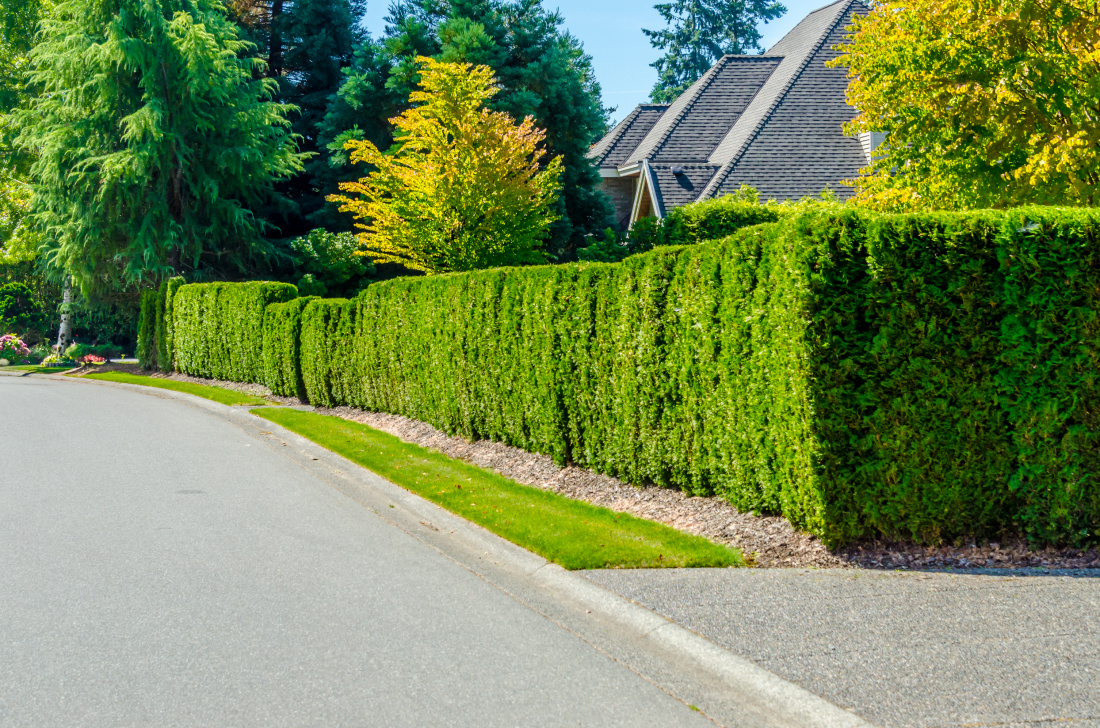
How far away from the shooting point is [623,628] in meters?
5.39

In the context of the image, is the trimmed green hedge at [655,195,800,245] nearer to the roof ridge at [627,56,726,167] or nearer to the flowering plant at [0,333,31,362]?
the roof ridge at [627,56,726,167]

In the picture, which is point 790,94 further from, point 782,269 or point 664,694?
point 664,694

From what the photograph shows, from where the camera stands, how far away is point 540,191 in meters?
22.2

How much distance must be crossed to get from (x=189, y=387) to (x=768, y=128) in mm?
17210

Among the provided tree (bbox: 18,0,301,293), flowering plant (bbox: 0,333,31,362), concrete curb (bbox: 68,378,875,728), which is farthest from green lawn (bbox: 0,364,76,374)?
concrete curb (bbox: 68,378,875,728)

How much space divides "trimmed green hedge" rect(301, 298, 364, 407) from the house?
30.1ft

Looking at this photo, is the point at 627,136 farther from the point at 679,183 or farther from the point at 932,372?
the point at 932,372

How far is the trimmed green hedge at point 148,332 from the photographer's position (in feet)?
99.1

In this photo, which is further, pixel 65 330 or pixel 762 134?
pixel 65 330

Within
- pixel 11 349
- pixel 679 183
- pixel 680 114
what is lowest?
pixel 11 349

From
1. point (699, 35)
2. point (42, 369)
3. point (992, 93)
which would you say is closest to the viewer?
point (992, 93)

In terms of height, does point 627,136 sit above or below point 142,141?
below

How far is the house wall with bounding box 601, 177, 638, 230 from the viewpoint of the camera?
1329 inches

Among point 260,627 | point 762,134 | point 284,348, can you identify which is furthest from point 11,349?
point 260,627
